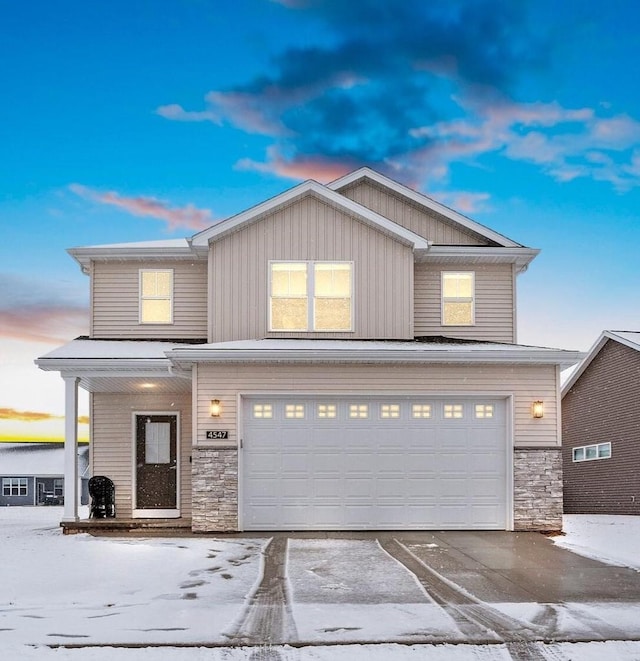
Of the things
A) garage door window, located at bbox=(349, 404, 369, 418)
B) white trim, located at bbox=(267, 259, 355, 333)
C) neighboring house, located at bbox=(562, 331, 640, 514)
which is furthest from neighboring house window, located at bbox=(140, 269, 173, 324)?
neighboring house, located at bbox=(562, 331, 640, 514)

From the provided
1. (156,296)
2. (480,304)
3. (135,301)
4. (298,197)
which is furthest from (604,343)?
(135,301)

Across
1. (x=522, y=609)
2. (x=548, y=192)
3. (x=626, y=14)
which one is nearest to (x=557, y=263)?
(x=548, y=192)

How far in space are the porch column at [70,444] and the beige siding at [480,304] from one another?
728cm

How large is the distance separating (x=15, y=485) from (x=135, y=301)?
108ft

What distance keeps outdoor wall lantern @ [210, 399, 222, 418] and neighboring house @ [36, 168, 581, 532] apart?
0.03m

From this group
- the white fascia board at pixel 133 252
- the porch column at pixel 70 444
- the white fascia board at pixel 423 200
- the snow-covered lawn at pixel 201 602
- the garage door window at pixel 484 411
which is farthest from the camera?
the white fascia board at pixel 423 200

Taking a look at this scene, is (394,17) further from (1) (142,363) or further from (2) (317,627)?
(2) (317,627)

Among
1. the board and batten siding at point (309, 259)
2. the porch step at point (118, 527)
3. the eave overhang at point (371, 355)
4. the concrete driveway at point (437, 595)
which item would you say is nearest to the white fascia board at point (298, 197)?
the board and batten siding at point (309, 259)

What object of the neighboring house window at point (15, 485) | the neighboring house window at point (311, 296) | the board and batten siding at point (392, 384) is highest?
the neighboring house window at point (311, 296)

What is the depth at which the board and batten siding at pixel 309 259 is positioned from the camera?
16109 millimetres

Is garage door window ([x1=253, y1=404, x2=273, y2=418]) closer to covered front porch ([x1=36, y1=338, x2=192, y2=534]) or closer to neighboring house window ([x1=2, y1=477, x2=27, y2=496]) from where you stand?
covered front porch ([x1=36, y1=338, x2=192, y2=534])

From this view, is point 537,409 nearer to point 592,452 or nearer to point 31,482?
point 592,452

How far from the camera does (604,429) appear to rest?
24078 millimetres

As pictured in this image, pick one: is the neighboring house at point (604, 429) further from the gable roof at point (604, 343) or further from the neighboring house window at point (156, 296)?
the neighboring house window at point (156, 296)
